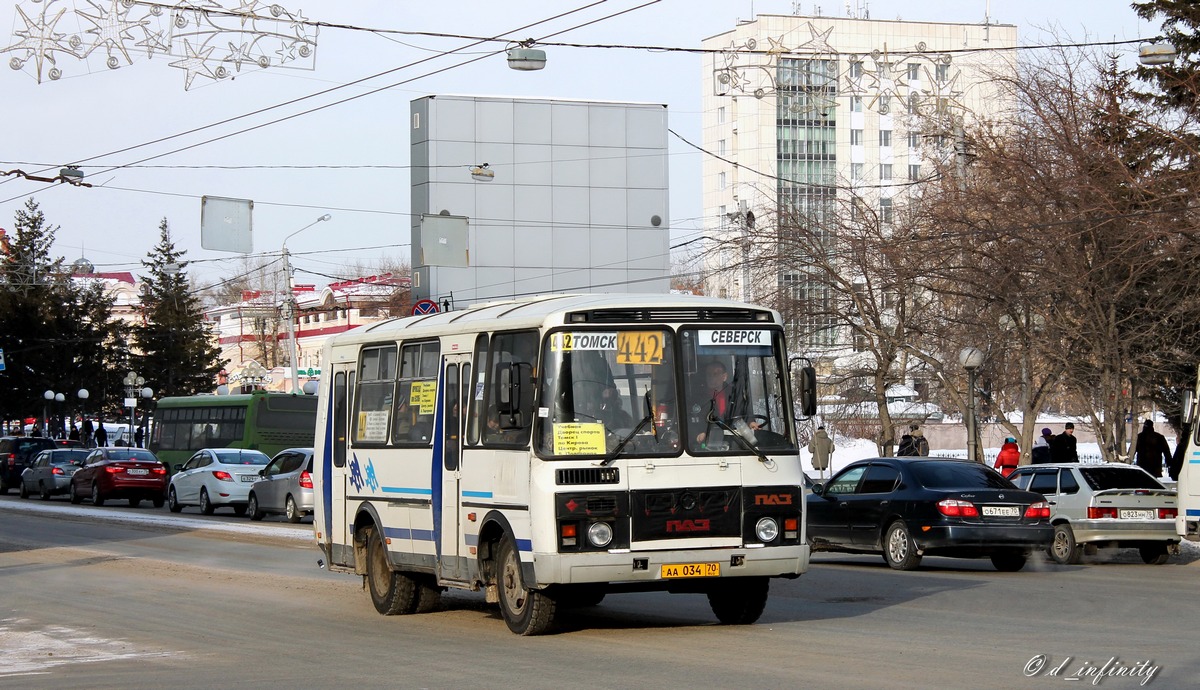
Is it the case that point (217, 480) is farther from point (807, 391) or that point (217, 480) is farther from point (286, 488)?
point (807, 391)

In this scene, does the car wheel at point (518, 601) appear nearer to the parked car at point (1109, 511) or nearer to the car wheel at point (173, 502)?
the parked car at point (1109, 511)

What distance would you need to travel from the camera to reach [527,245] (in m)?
56.6

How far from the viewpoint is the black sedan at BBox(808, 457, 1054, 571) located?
18719 millimetres

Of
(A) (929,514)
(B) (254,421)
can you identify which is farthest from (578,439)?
(B) (254,421)

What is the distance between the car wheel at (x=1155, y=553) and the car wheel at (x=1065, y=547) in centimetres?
88

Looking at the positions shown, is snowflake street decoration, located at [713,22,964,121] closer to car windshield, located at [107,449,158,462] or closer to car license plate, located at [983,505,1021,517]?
car license plate, located at [983,505,1021,517]

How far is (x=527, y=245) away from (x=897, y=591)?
40992 millimetres

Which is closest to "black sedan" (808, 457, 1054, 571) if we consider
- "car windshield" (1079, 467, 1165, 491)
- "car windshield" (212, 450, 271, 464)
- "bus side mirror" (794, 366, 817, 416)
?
"car windshield" (1079, 467, 1165, 491)

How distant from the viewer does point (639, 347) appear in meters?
12.5

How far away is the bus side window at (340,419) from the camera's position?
16.0m

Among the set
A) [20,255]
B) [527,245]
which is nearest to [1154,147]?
[527,245]

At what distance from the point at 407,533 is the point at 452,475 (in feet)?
3.89

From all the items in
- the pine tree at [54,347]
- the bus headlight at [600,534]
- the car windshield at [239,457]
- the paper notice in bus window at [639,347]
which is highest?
the pine tree at [54,347]

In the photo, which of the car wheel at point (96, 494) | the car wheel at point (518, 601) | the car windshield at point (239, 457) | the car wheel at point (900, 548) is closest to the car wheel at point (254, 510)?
the car windshield at point (239, 457)
